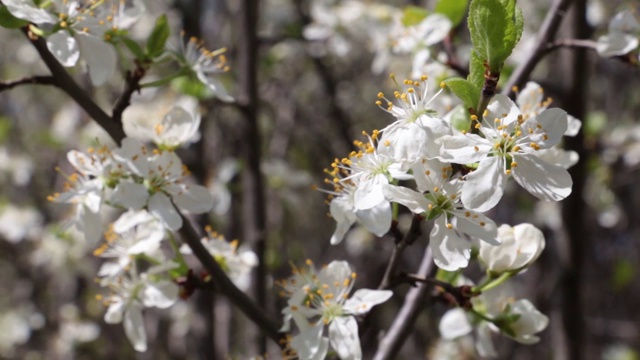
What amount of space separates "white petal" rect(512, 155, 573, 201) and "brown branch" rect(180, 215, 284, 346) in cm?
58

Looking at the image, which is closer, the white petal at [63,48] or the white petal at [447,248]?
the white petal at [447,248]

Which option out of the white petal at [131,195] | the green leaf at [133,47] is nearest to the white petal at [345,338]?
the white petal at [131,195]

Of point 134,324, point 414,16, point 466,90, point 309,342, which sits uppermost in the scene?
point 466,90

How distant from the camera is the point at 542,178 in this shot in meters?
1.22

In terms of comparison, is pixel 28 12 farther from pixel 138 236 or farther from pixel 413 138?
pixel 413 138

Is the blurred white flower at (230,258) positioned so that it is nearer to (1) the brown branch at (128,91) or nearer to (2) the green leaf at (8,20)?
(1) the brown branch at (128,91)

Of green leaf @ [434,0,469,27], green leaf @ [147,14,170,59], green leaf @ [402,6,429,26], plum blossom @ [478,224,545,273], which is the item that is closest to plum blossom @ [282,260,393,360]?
plum blossom @ [478,224,545,273]

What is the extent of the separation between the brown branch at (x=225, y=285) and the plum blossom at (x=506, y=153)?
524mm

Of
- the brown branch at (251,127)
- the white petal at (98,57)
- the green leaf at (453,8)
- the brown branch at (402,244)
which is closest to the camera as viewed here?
the brown branch at (402,244)

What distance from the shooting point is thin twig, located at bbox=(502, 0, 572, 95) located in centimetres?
173

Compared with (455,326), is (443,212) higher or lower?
higher

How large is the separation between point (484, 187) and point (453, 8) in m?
0.90

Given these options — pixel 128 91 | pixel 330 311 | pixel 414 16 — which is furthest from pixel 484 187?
pixel 414 16

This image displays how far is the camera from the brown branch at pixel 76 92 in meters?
1.42
